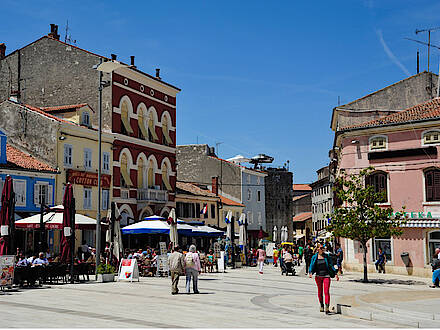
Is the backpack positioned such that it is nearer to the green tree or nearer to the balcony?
the green tree

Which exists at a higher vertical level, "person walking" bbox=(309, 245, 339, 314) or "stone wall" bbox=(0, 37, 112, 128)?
"stone wall" bbox=(0, 37, 112, 128)

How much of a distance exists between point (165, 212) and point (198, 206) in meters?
8.98

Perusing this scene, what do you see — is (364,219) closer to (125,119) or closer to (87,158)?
(87,158)

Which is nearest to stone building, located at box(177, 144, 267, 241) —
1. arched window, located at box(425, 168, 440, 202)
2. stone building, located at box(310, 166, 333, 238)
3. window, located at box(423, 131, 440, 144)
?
stone building, located at box(310, 166, 333, 238)

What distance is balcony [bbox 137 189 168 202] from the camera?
139 ft

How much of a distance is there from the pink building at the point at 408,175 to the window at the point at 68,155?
1709 cm

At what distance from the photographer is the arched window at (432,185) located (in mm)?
31125

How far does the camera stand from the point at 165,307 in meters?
14.9

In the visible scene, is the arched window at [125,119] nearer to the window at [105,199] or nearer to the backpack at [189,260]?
the window at [105,199]

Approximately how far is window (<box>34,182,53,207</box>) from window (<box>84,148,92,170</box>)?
12.4 ft

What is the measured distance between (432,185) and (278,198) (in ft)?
164

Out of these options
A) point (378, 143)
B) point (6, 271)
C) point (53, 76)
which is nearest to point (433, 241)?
point (378, 143)

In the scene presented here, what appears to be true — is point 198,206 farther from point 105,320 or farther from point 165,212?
point 105,320

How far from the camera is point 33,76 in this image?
42.3m
